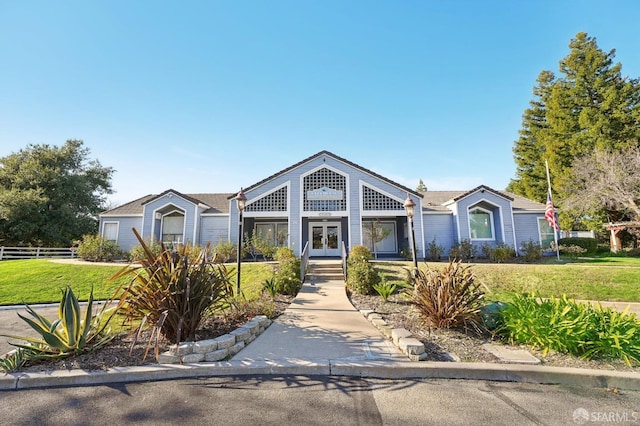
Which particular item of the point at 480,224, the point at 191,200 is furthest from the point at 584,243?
the point at 191,200

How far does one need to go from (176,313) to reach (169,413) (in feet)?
5.75

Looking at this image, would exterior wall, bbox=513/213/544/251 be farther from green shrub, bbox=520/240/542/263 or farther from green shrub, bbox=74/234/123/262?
green shrub, bbox=74/234/123/262

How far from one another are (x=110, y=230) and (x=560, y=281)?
24758 millimetres

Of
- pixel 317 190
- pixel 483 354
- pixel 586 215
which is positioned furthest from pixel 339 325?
pixel 586 215

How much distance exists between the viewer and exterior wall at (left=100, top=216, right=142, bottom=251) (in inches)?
747

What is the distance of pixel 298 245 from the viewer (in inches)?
666

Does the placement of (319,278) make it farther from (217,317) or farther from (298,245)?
(217,317)

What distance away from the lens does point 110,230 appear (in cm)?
1922

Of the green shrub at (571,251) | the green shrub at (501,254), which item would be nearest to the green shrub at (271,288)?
the green shrub at (501,254)

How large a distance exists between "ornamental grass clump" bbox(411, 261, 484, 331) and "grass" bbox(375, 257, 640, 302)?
10.4 feet

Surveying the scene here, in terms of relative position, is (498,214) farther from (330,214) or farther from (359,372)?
(359,372)

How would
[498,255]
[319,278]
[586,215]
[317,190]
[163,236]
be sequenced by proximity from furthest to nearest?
[586,215] < [163,236] < [317,190] < [498,255] < [319,278]

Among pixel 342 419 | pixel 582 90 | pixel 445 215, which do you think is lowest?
pixel 342 419

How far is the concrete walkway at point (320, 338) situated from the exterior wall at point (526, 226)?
16.5m
